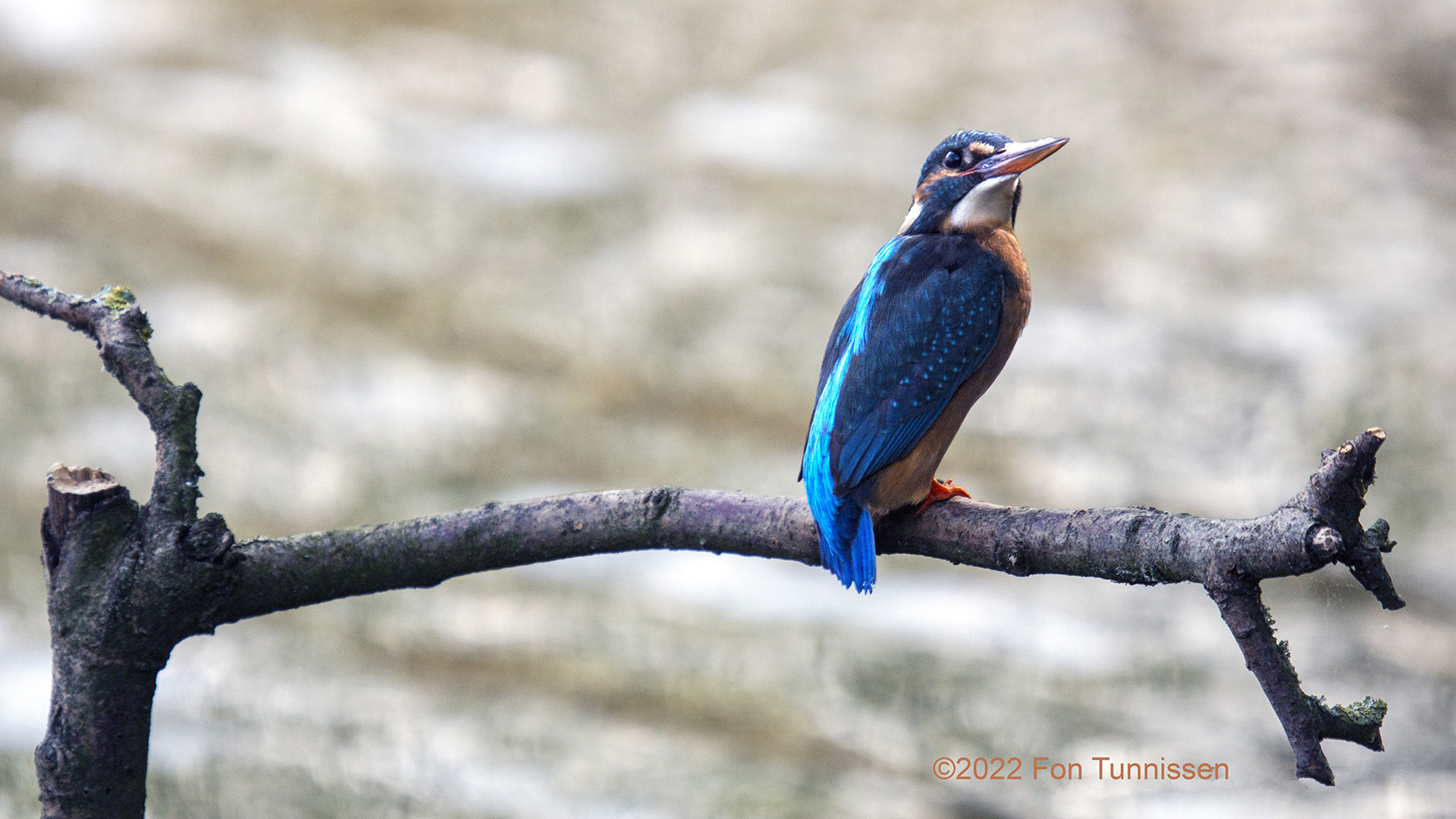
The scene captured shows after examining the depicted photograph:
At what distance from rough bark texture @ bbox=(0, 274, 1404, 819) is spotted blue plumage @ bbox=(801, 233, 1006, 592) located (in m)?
0.05

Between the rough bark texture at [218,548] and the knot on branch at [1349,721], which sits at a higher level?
the rough bark texture at [218,548]

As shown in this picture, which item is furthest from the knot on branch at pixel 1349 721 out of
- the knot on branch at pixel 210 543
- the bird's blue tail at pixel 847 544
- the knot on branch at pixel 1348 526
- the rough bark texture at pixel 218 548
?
the knot on branch at pixel 210 543

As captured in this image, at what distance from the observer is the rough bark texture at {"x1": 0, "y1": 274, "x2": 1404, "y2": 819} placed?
1.39 meters

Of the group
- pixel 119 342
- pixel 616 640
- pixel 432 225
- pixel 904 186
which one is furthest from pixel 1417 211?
pixel 119 342

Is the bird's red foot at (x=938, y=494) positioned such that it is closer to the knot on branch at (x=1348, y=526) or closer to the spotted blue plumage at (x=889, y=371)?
the spotted blue plumage at (x=889, y=371)

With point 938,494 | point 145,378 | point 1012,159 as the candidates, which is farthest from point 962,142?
point 145,378

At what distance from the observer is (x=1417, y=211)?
4832 mm

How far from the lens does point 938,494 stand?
1.73m

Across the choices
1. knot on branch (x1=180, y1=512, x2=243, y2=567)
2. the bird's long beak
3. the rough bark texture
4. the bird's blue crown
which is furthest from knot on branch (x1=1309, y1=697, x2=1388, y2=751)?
knot on branch (x1=180, y1=512, x2=243, y2=567)

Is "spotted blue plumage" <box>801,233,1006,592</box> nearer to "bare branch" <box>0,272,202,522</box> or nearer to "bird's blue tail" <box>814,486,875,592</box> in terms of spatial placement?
"bird's blue tail" <box>814,486,875,592</box>

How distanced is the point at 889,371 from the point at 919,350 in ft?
0.17

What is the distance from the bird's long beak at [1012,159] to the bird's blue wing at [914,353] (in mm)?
135

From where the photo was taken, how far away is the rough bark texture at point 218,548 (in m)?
1.39

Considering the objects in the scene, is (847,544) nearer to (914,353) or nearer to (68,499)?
(914,353)
